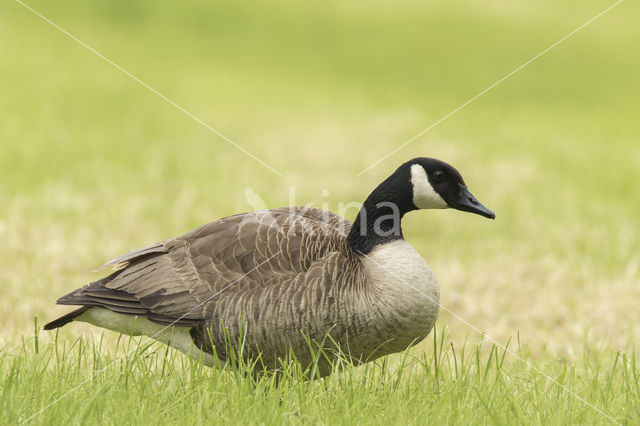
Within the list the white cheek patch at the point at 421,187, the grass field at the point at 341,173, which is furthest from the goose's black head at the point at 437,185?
the grass field at the point at 341,173

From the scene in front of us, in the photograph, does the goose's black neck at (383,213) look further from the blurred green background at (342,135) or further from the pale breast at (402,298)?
the blurred green background at (342,135)

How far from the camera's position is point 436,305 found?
5.11 metres

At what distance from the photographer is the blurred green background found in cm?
920

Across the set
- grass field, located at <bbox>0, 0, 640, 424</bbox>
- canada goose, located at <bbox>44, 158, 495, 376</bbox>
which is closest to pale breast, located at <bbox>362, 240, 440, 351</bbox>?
canada goose, located at <bbox>44, 158, 495, 376</bbox>

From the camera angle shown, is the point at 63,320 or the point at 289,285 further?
the point at 63,320

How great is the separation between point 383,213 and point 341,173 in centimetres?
871

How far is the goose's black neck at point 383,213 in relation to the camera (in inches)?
216

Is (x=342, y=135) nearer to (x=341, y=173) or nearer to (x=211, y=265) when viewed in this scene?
(x=341, y=173)

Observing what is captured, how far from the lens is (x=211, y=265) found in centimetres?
543

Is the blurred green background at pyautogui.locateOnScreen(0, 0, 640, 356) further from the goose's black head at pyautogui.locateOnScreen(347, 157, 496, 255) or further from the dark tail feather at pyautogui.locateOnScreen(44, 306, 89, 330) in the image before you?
the goose's black head at pyautogui.locateOnScreen(347, 157, 496, 255)

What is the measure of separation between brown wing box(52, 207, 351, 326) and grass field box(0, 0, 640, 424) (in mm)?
378

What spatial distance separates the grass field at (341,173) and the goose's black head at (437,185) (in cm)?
98

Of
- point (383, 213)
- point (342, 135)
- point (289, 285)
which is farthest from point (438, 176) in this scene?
point (342, 135)

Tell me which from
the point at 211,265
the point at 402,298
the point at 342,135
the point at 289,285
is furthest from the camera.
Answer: the point at 342,135
